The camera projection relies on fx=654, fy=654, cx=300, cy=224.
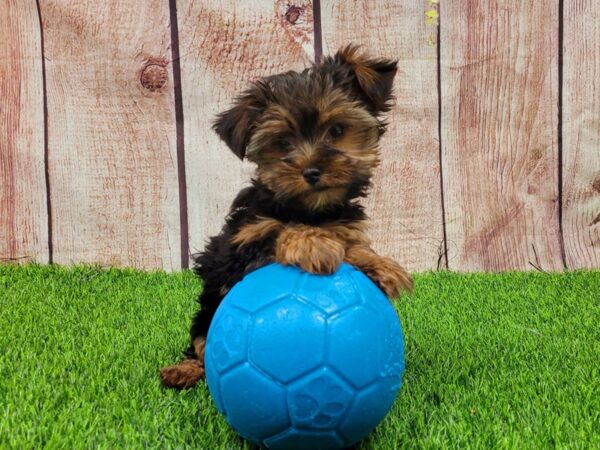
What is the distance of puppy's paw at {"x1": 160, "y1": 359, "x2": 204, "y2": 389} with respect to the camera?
296cm

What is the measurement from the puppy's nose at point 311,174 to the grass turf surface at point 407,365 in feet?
3.29

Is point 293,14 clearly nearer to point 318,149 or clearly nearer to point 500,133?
point 500,133

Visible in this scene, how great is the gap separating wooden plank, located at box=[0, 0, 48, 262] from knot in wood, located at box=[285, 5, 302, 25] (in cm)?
210

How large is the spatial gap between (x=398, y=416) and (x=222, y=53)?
3.81 meters

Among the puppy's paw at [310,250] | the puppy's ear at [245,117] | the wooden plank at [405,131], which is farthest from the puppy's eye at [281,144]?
the wooden plank at [405,131]

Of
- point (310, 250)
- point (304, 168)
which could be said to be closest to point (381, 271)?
point (310, 250)

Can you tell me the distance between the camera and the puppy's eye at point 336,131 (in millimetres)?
2951

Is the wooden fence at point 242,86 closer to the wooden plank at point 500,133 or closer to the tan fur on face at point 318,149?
the wooden plank at point 500,133

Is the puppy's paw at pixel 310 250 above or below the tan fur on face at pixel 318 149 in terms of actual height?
below

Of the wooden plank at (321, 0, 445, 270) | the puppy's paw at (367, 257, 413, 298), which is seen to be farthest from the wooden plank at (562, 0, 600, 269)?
the puppy's paw at (367, 257, 413, 298)

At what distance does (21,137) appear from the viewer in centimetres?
555

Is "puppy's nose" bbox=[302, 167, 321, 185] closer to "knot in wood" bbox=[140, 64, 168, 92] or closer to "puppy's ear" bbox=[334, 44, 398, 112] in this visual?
"puppy's ear" bbox=[334, 44, 398, 112]

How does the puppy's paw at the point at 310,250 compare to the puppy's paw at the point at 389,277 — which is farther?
the puppy's paw at the point at 389,277

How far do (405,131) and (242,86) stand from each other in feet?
4.71
